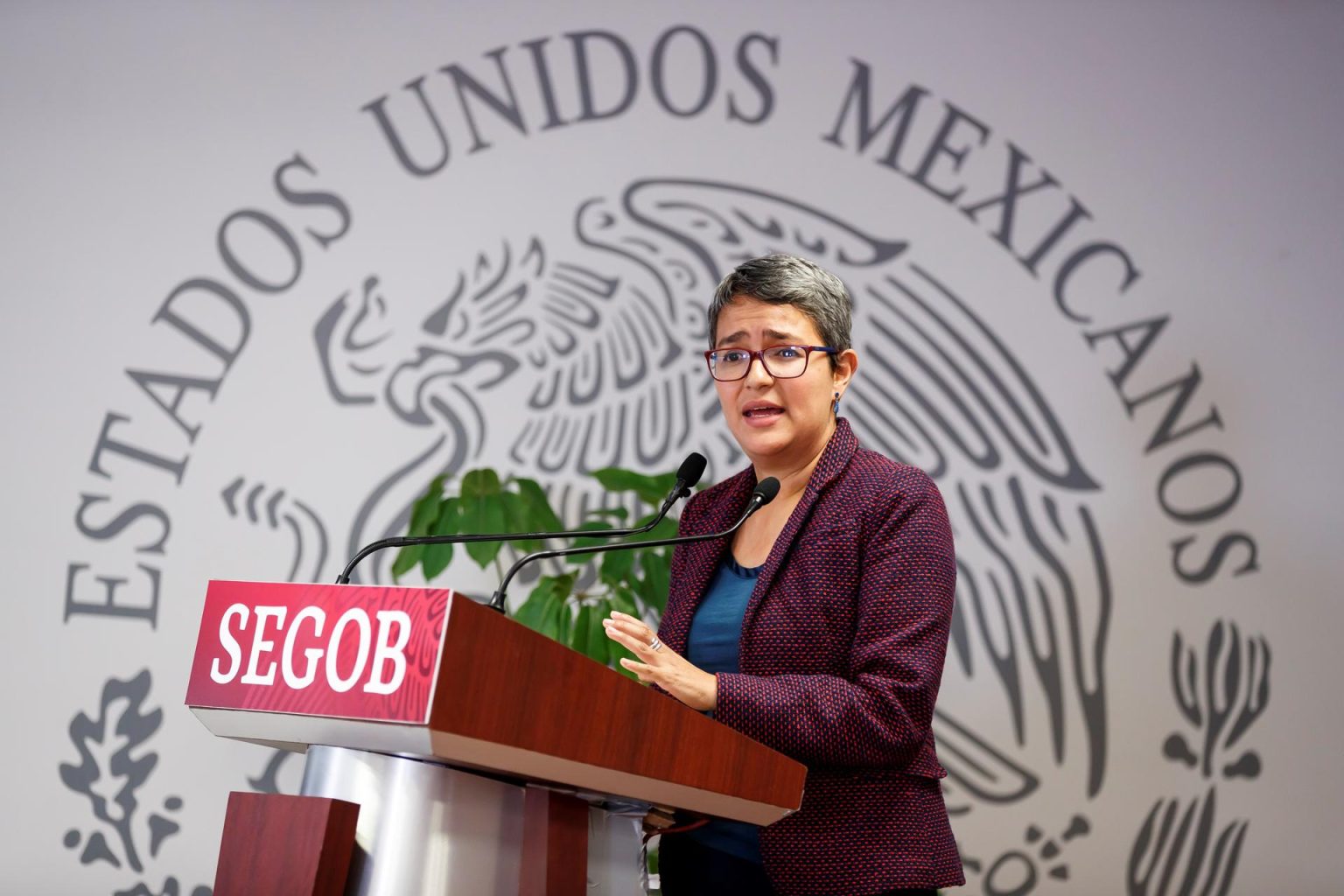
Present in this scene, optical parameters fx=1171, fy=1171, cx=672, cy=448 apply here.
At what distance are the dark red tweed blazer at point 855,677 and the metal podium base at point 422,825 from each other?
1.10ft

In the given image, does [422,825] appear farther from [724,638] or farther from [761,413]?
[761,413]

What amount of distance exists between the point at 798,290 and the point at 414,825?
0.96 m

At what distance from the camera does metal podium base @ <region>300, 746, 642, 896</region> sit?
945 mm

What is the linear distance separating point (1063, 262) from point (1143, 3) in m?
0.82

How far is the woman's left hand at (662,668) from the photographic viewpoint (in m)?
1.14

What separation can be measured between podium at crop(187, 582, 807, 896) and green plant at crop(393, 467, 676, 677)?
4.94 feet

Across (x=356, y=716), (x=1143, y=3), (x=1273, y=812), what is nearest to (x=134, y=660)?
(x=356, y=716)

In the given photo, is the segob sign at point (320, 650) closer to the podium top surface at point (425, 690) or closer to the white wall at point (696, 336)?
A: the podium top surface at point (425, 690)

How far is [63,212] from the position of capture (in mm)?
3258

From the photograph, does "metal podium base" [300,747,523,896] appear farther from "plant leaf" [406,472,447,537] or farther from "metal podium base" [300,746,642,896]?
"plant leaf" [406,472,447,537]

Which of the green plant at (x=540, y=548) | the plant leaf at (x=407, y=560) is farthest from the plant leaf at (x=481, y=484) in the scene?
the plant leaf at (x=407, y=560)

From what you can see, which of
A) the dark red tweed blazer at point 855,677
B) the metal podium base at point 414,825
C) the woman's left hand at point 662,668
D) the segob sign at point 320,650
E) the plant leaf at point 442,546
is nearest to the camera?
the segob sign at point 320,650

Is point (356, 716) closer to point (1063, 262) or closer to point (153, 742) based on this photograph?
point (153, 742)

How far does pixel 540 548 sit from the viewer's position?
9.22 ft
